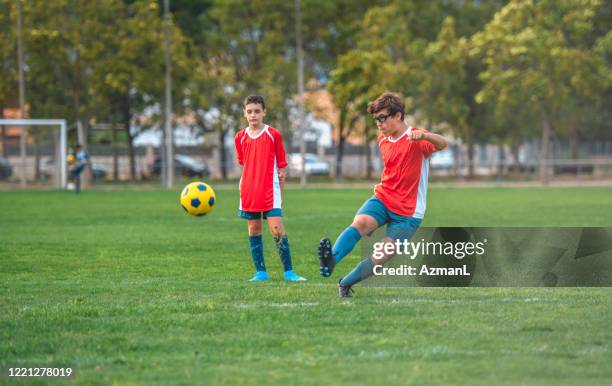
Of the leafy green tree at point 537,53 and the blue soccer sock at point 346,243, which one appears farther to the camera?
the leafy green tree at point 537,53

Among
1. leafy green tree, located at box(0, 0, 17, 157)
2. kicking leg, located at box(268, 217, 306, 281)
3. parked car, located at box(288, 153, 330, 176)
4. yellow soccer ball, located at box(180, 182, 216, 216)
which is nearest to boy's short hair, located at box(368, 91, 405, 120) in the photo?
kicking leg, located at box(268, 217, 306, 281)

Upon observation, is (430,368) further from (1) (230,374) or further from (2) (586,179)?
(2) (586,179)

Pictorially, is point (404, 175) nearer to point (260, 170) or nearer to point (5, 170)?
point (260, 170)

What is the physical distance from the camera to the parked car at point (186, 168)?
51.3 metres

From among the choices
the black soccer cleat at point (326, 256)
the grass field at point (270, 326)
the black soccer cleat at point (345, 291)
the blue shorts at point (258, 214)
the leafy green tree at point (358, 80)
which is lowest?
the grass field at point (270, 326)

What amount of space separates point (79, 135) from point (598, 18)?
23129 mm

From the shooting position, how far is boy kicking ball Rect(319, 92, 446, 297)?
29.0ft

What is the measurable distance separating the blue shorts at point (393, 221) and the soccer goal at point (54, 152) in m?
34.2

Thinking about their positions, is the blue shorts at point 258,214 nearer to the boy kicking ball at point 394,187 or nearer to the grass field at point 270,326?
the grass field at point 270,326

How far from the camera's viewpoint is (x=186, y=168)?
177 feet

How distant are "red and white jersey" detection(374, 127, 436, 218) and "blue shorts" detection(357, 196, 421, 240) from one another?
40mm

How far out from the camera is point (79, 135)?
1944 inches

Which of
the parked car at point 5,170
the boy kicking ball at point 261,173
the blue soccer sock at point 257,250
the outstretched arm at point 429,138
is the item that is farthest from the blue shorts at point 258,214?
the parked car at point 5,170

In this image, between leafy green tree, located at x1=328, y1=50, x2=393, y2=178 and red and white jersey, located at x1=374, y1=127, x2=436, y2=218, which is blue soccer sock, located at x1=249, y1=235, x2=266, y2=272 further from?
leafy green tree, located at x1=328, y1=50, x2=393, y2=178
